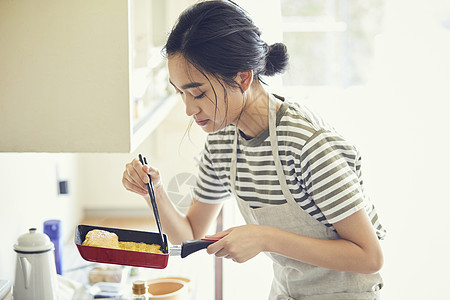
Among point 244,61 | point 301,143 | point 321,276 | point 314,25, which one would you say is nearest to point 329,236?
point 321,276

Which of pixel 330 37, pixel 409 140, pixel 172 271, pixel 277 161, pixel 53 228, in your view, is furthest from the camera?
pixel 330 37

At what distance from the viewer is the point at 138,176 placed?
1.09m

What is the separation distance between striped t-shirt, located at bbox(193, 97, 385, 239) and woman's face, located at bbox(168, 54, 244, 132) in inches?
4.5

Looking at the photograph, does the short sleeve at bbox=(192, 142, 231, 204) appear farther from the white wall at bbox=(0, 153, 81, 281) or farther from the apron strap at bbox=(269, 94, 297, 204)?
the white wall at bbox=(0, 153, 81, 281)

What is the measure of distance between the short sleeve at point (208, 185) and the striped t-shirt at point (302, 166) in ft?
0.08

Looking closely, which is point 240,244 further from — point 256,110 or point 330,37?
point 330,37

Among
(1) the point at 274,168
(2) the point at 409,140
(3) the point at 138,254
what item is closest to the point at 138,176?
(3) the point at 138,254

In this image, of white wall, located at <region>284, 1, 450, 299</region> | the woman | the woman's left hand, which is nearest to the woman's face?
the woman

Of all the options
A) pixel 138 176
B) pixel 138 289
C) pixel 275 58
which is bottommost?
pixel 138 289

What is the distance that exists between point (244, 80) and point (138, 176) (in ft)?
0.98

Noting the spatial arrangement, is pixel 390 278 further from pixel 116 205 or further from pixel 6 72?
pixel 6 72

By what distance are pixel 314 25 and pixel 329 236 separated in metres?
2.10

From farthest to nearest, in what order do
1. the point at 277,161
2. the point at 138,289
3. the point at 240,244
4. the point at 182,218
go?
the point at 182,218 < the point at 138,289 < the point at 277,161 < the point at 240,244

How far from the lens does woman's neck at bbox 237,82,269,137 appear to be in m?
1.11
